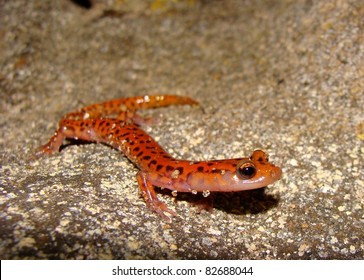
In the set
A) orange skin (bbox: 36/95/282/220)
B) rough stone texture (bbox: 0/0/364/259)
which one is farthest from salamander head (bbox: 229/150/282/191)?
rough stone texture (bbox: 0/0/364/259)

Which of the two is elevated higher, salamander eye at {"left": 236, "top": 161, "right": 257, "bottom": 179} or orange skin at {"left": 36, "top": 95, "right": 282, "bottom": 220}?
orange skin at {"left": 36, "top": 95, "right": 282, "bottom": 220}

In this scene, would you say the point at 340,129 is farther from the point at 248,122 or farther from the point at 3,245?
the point at 3,245

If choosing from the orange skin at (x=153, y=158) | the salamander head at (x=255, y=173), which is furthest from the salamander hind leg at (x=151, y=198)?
the salamander head at (x=255, y=173)

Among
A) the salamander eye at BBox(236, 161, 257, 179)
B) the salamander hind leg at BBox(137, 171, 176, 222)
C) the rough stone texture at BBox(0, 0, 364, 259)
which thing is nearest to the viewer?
the salamander eye at BBox(236, 161, 257, 179)

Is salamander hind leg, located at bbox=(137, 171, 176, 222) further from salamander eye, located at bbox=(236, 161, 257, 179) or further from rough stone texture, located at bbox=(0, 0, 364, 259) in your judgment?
salamander eye, located at bbox=(236, 161, 257, 179)

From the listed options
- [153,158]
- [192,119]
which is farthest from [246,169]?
[192,119]

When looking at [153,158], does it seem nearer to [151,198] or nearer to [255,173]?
[151,198]

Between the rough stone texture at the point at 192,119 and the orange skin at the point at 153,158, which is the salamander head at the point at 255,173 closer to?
the orange skin at the point at 153,158

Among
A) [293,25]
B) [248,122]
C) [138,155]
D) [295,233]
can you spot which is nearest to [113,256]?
[138,155]
